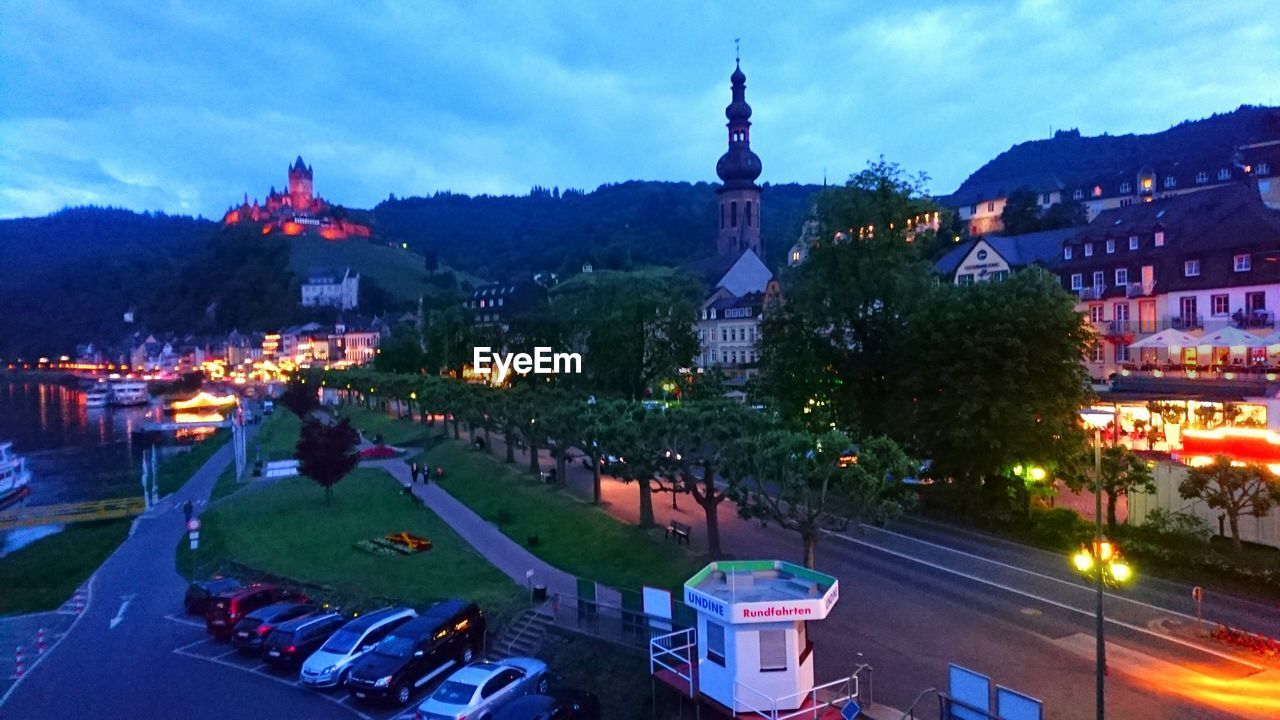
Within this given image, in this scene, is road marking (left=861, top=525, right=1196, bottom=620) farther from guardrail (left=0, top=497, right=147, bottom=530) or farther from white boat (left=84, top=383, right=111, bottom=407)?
white boat (left=84, top=383, right=111, bottom=407)

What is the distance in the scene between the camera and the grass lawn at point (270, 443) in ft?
179

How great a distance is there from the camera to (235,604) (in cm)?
2589

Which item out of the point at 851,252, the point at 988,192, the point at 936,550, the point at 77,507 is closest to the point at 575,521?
the point at 936,550

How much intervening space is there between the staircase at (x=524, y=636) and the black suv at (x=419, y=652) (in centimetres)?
61

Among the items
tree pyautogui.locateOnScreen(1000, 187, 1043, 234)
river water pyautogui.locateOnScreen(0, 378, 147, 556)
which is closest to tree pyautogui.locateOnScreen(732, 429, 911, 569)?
river water pyautogui.locateOnScreen(0, 378, 147, 556)

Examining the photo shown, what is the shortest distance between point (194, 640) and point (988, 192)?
105127 millimetres

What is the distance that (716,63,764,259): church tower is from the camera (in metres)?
121

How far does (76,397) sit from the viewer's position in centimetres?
16662

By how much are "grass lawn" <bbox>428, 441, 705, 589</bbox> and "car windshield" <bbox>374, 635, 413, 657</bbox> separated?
7.44 m

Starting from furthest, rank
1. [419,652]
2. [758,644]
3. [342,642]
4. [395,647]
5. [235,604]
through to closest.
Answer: [235,604], [342,642], [395,647], [419,652], [758,644]

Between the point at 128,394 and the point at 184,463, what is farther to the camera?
the point at 128,394

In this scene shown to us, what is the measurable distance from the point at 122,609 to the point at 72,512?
28.3 m

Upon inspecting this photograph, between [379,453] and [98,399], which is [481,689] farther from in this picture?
[98,399]

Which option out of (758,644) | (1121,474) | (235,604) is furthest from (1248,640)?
(235,604)
